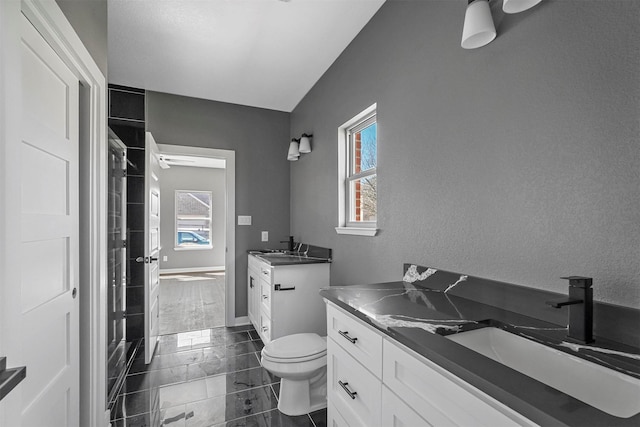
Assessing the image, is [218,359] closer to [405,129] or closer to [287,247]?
[287,247]

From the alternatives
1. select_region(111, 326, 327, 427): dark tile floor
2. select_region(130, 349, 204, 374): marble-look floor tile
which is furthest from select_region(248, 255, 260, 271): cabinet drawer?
select_region(130, 349, 204, 374): marble-look floor tile

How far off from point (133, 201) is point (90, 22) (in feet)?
5.77

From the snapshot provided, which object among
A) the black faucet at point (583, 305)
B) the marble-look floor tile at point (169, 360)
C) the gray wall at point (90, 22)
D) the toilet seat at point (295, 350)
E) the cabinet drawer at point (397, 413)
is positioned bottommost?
the marble-look floor tile at point (169, 360)

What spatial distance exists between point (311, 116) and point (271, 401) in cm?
268

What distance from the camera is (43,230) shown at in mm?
1163

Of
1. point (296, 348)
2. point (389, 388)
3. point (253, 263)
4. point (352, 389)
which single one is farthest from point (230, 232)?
point (389, 388)

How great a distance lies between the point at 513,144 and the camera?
1218mm

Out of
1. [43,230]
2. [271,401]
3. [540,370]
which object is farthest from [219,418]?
[540,370]

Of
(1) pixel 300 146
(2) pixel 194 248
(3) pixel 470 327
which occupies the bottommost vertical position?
(2) pixel 194 248

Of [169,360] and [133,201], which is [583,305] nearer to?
[169,360]

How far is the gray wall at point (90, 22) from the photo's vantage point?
1316mm

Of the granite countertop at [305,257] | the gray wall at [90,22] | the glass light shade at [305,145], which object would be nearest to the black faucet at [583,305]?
the granite countertop at [305,257]

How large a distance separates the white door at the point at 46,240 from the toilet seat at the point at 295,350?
100 centimetres

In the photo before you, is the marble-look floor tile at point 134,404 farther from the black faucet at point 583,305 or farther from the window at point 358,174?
the black faucet at point 583,305
